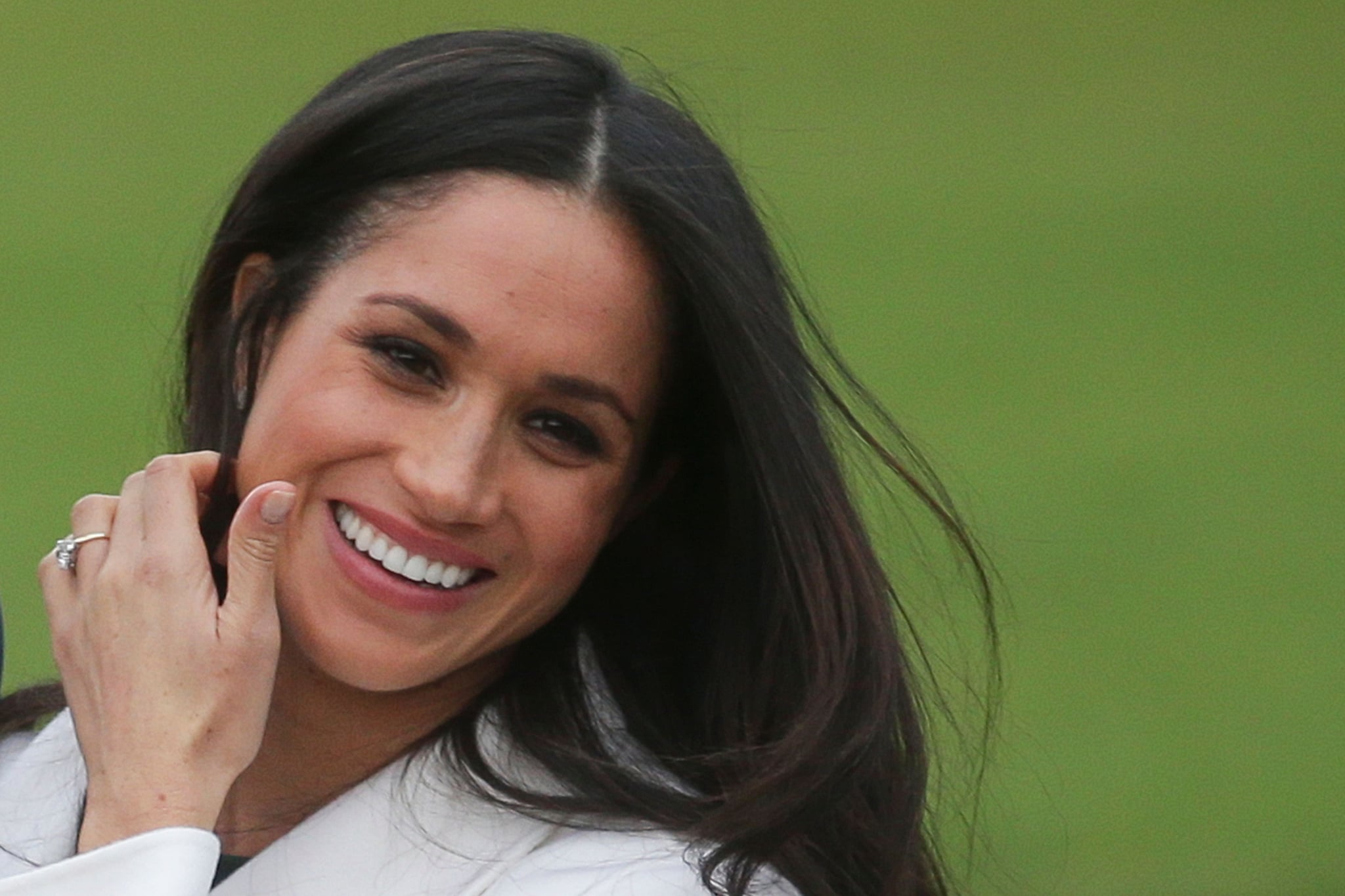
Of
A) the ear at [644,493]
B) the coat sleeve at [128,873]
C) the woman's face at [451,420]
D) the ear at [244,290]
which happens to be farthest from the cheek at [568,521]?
the coat sleeve at [128,873]

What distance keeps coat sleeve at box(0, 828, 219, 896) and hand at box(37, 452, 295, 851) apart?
57mm

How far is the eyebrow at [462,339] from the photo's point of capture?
2518 mm

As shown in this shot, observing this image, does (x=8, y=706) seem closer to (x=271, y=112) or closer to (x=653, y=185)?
(x=653, y=185)

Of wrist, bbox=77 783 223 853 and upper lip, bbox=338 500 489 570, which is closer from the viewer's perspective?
wrist, bbox=77 783 223 853

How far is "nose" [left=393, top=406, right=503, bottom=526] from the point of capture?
8.24ft

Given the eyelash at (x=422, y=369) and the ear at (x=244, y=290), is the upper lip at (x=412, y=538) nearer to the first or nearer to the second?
the eyelash at (x=422, y=369)

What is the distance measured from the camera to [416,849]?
2.61 m

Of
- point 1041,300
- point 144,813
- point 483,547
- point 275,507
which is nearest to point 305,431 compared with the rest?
point 275,507

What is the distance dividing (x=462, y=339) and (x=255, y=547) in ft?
0.94

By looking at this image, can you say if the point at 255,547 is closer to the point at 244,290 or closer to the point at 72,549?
the point at 72,549

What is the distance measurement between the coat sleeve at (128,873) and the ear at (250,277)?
2.25 ft

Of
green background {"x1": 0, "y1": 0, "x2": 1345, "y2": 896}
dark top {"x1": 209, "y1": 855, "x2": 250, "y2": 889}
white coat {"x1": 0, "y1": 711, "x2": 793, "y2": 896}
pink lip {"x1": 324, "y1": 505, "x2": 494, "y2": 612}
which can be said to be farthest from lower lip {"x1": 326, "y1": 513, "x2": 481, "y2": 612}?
green background {"x1": 0, "y1": 0, "x2": 1345, "y2": 896}

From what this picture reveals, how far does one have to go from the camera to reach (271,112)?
352 inches

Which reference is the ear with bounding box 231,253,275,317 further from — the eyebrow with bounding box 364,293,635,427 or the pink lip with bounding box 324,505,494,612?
the pink lip with bounding box 324,505,494,612
